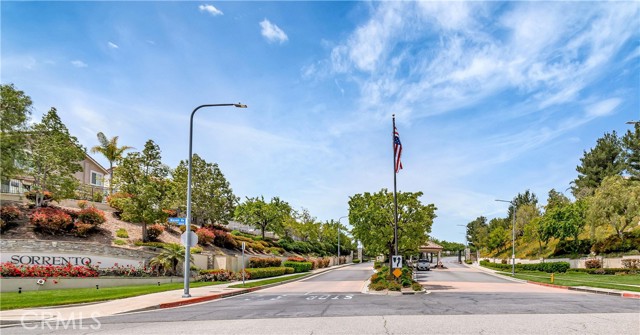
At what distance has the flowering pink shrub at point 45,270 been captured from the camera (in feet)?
76.4

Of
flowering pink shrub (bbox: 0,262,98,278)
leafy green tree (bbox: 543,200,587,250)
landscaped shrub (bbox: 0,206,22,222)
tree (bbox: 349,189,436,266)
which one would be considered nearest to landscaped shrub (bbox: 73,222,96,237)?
landscaped shrub (bbox: 0,206,22,222)

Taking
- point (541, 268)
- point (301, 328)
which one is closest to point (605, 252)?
point (541, 268)

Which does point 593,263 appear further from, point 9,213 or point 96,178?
point 96,178

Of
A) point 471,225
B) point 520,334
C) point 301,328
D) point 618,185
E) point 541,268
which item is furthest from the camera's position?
point 471,225

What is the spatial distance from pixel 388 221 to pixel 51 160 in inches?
976

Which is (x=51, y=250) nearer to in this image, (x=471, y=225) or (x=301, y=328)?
(x=301, y=328)

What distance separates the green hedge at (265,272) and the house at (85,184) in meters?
16.5

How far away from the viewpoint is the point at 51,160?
1323 inches

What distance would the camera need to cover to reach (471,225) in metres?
153

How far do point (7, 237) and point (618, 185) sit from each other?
56495mm

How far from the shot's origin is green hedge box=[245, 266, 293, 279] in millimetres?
36022

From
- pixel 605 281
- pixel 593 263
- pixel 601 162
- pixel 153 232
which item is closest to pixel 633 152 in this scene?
pixel 601 162

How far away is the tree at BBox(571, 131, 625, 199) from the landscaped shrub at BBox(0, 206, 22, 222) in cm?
6975

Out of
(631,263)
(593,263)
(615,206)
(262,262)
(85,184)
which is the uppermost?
(85,184)
